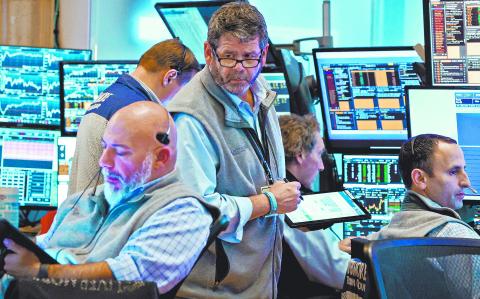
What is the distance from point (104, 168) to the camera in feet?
7.10

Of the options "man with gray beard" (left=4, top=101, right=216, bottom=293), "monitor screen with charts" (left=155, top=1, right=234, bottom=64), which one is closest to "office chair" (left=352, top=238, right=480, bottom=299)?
"man with gray beard" (left=4, top=101, right=216, bottom=293)

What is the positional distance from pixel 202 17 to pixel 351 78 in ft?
2.90

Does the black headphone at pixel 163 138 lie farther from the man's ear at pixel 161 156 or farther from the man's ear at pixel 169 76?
the man's ear at pixel 169 76

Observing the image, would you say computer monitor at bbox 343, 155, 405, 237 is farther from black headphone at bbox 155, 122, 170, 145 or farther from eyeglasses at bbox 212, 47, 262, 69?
black headphone at bbox 155, 122, 170, 145

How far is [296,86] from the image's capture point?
4566 millimetres

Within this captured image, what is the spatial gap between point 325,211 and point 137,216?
3.45ft

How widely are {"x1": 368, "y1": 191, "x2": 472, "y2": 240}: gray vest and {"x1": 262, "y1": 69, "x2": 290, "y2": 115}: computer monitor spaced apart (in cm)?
180

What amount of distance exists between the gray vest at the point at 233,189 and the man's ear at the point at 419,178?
65 centimetres

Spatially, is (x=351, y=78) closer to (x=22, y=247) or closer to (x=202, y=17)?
(x=202, y=17)

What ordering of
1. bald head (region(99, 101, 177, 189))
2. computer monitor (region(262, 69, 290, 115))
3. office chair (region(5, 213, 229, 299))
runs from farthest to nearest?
computer monitor (region(262, 69, 290, 115)) → bald head (region(99, 101, 177, 189)) → office chair (region(5, 213, 229, 299))

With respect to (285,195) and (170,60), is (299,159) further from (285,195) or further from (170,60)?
(285,195)

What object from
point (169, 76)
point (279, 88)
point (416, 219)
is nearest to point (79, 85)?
point (279, 88)

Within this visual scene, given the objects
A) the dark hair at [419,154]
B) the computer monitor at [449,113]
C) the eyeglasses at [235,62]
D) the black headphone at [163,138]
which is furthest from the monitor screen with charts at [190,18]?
the black headphone at [163,138]

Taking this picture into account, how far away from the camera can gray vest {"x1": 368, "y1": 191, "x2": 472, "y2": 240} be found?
275cm
